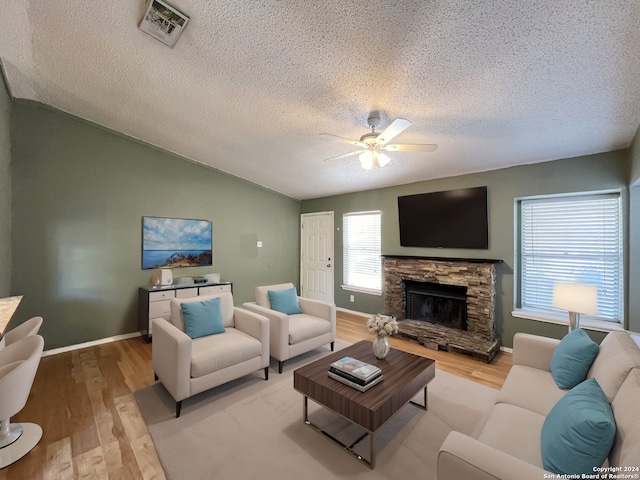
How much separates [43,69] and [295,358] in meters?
4.08

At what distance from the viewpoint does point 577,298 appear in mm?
2504

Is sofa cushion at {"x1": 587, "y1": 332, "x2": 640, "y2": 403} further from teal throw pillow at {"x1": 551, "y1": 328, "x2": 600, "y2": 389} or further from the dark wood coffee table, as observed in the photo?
the dark wood coffee table

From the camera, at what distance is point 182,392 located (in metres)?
2.27

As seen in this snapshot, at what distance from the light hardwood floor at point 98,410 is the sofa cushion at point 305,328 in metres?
0.46

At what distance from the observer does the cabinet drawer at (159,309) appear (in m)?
3.90

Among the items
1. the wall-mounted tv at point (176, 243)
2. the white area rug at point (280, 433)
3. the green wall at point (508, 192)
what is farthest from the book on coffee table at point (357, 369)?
the wall-mounted tv at point (176, 243)

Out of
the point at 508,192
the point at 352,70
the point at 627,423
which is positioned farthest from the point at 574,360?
the point at 352,70

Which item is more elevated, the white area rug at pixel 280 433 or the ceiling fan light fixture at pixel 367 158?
the ceiling fan light fixture at pixel 367 158

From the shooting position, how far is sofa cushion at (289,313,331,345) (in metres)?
3.14

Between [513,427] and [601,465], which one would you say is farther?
[513,427]

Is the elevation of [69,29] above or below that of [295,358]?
above

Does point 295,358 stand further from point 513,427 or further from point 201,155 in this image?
point 201,155

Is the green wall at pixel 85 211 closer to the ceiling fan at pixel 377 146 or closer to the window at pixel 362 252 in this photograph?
the window at pixel 362 252

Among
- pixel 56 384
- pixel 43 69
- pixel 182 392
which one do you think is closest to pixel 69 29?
pixel 43 69
